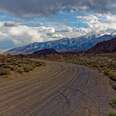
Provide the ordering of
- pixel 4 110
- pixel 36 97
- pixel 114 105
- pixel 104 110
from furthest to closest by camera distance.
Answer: pixel 36 97, pixel 114 105, pixel 104 110, pixel 4 110

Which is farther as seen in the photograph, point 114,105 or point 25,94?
point 25,94

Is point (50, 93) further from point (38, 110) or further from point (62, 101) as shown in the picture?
point (38, 110)

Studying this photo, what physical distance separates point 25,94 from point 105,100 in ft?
18.4

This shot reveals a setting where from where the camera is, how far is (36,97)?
22641mm

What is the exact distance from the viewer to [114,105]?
67.6ft

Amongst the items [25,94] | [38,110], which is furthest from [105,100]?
[38,110]

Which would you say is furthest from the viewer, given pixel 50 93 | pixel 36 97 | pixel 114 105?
pixel 50 93

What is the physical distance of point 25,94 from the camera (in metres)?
23.9

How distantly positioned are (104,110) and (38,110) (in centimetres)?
382

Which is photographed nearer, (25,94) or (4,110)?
(4,110)

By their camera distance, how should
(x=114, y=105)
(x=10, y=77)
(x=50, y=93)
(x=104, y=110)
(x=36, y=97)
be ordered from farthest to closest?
(x=10, y=77)
(x=50, y=93)
(x=36, y=97)
(x=114, y=105)
(x=104, y=110)

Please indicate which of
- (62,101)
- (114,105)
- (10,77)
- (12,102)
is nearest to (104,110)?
(114,105)

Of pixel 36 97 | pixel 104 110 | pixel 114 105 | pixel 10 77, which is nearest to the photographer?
pixel 104 110

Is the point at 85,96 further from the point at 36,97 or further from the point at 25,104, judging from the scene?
the point at 25,104
